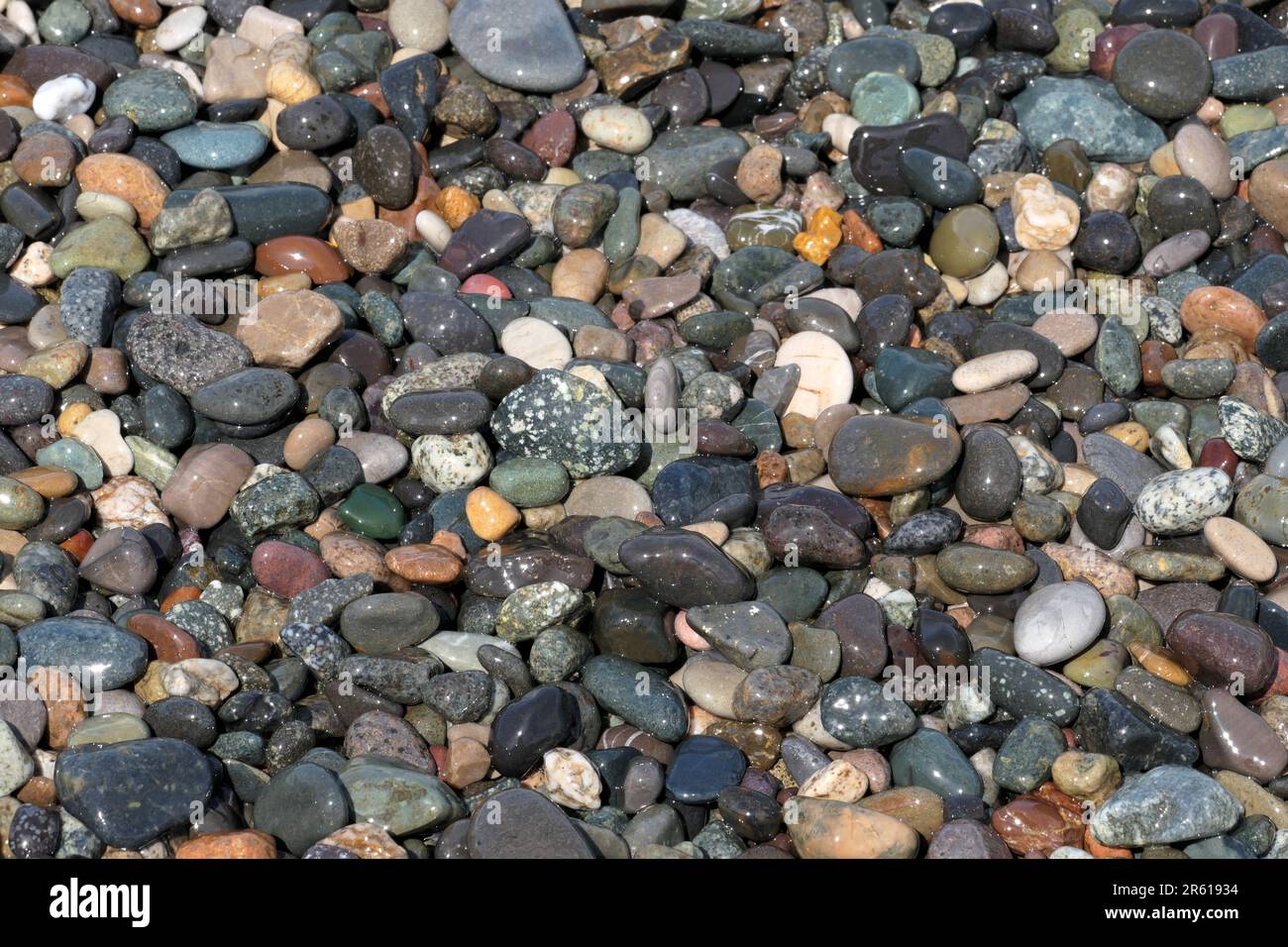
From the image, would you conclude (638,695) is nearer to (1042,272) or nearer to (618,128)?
(1042,272)

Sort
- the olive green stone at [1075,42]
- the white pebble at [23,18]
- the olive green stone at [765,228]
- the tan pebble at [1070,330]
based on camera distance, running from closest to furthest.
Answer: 1. the tan pebble at [1070,330]
2. the olive green stone at [765,228]
3. the white pebble at [23,18]
4. the olive green stone at [1075,42]

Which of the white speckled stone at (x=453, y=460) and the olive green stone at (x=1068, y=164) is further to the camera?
the olive green stone at (x=1068, y=164)

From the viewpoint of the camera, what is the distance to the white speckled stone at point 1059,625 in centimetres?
570

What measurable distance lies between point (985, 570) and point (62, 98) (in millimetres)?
6534

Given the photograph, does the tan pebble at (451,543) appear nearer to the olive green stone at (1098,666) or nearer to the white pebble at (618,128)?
the olive green stone at (1098,666)

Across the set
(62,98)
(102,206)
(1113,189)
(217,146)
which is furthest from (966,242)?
(62,98)

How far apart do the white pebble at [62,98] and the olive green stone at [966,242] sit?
564 cm

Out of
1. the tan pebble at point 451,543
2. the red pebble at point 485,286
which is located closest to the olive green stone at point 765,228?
the red pebble at point 485,286

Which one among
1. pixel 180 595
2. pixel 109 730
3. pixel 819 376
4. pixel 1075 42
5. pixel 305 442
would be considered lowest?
pixel 180 595

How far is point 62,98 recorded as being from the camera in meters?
8.11

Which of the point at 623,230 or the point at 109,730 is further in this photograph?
the point at 623,230
